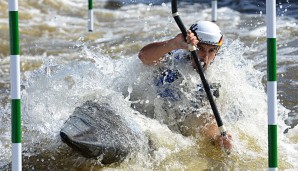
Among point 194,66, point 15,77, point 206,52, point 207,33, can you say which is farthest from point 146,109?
point 15,77

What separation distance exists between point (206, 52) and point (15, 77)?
1.73m

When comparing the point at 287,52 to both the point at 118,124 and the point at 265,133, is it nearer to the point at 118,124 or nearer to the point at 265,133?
the point at 265,133

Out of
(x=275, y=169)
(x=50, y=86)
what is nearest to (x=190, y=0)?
(x=50, y=86)

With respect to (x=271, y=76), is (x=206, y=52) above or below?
above

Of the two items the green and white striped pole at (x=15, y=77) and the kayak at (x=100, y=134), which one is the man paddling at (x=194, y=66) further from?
the green and white striped pole at (x=15, y=77)

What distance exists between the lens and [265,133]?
5773mm

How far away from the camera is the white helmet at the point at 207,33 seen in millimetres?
5086

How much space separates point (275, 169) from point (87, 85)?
219 cm

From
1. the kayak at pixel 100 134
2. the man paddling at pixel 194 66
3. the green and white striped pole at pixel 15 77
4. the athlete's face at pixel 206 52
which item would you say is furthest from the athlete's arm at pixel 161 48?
the green and white striped pole at pixel 15 77

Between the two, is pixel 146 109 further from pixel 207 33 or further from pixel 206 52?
pixel 207 33

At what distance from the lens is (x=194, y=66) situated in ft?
17.1

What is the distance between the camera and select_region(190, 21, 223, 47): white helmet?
509 centimetres

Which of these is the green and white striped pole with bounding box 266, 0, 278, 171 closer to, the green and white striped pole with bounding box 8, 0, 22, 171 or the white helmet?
the green and white striped pole with bounding box 8, 0, 22, 171

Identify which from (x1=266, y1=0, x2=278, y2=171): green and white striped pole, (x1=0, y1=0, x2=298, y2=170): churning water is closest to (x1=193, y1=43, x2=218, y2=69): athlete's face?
(x1=0, y1=0, x2=298, y2=170): churning water
